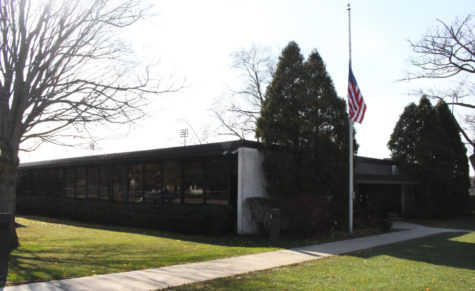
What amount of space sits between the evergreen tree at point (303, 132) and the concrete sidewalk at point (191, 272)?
3514 millimetres

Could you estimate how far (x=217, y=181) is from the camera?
15.7 meters

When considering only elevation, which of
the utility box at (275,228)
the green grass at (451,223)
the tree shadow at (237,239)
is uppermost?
the utility box at (275,228)

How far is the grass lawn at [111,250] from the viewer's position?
26.9 feet

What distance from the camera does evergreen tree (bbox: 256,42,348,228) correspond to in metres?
15.1

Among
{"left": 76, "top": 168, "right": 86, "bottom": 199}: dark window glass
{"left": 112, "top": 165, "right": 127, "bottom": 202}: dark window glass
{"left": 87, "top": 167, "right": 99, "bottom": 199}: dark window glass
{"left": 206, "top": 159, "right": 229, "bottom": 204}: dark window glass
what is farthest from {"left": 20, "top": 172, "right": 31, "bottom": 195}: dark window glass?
{"left": 206, "top": 159, "right": 229, "bottom": 204}: dark window glass

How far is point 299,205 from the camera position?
13977 millimetres

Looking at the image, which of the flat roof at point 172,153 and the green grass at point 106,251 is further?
the flat roof at point 172,153

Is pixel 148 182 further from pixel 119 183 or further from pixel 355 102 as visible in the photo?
pixel 355 102

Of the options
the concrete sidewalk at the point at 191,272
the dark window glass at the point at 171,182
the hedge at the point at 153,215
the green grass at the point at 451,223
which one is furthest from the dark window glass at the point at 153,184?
the green grass at the point at 451,223

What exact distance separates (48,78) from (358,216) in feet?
45.9

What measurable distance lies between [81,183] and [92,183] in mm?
1497

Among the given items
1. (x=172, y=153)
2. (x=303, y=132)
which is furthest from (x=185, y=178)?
(x=303, y=132)

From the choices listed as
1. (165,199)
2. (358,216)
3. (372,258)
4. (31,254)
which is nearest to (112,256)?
(31,254)

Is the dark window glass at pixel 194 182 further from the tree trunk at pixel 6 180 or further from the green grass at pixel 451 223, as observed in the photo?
the green grass at pixel 451 223
